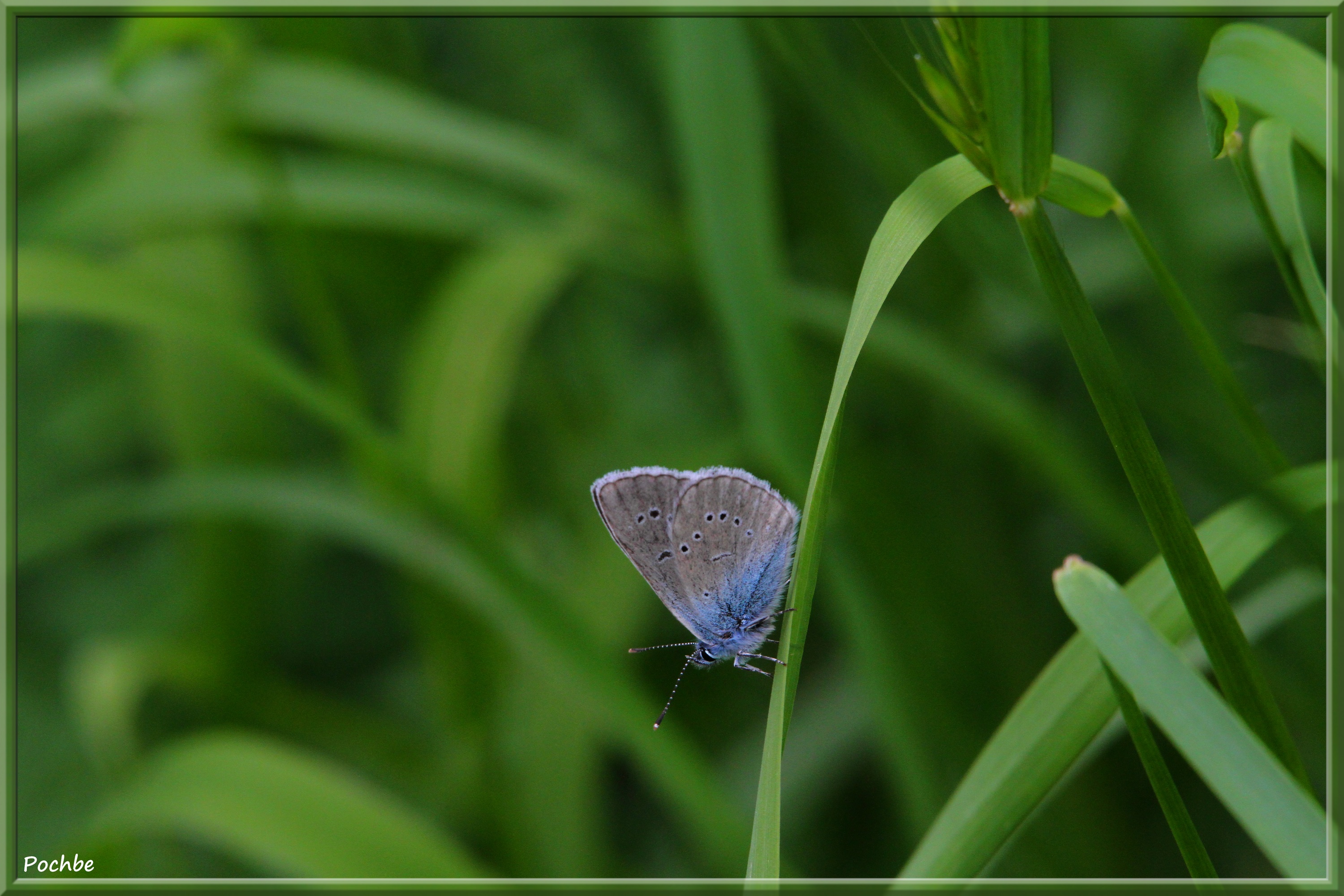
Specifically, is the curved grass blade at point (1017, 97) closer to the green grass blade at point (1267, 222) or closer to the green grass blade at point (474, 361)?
the green grass blade at point (1267, 222)

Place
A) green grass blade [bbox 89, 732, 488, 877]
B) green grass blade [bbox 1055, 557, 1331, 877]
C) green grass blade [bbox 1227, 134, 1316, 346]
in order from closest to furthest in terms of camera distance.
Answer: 1. green grass blade [bbox 1055, 557, 1331, 877]
2. green grass blade [bbox 1227, 134, 1316, 346]
3. green grass blade [bbox 89, 732, 488, 877]

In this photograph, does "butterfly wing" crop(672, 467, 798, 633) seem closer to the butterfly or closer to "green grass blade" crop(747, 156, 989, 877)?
the butterfly

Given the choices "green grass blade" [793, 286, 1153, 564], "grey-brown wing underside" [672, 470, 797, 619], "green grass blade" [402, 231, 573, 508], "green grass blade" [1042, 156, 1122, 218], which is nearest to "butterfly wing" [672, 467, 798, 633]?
"grey-brown wing underside" [672, 470, 797, 619]

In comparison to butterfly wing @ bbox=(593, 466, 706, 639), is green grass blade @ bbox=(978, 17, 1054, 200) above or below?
above

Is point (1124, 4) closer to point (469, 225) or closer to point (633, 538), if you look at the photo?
point (633, 538)

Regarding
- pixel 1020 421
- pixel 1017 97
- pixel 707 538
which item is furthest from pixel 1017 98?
pixel 1020 421

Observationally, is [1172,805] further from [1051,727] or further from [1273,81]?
[1273,81]
